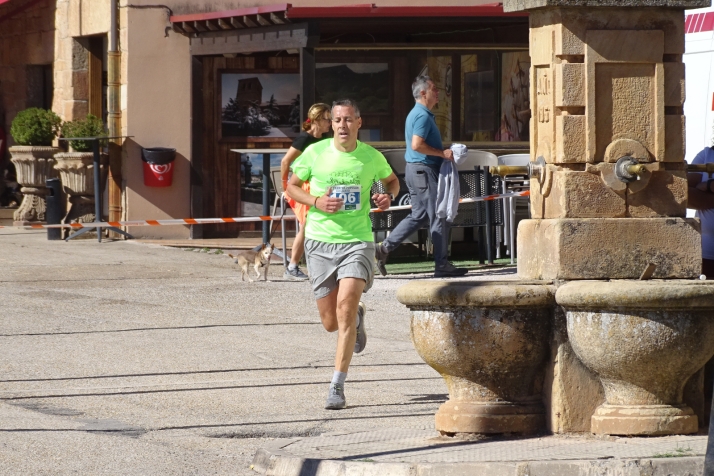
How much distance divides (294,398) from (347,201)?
3.94 feet

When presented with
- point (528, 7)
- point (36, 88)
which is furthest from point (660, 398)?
point (36, 88)

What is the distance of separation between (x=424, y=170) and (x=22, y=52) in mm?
11516

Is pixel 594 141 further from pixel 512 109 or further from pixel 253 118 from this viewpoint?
pixel 253 118

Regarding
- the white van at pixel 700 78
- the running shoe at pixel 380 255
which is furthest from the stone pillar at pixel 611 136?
the running shoe at pixel 380 255

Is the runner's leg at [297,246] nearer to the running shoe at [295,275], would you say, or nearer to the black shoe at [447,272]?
the running shoe at [295,275]

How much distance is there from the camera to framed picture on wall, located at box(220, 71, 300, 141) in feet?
62.7

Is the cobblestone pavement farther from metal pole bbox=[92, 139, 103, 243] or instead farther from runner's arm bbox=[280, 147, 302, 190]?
metal pole bbox=[92, 139, 103, 243]

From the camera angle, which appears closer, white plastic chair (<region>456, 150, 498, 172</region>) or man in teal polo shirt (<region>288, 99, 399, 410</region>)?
man in teal polo shirt (<region>288, 99, 399, 410</region>)

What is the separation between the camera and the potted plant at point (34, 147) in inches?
783

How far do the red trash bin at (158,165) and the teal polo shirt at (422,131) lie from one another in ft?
20.3

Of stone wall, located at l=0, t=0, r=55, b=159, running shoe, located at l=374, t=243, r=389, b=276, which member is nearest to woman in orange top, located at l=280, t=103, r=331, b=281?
running shoe, located at l=374, t=243, r=389, b=276

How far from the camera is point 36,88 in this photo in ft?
73.7

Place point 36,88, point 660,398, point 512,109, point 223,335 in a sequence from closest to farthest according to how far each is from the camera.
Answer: point 660,398 → point 223,335 → point 512,109 → point 36,88

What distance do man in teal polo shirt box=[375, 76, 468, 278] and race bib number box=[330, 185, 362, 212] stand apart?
496 cm
